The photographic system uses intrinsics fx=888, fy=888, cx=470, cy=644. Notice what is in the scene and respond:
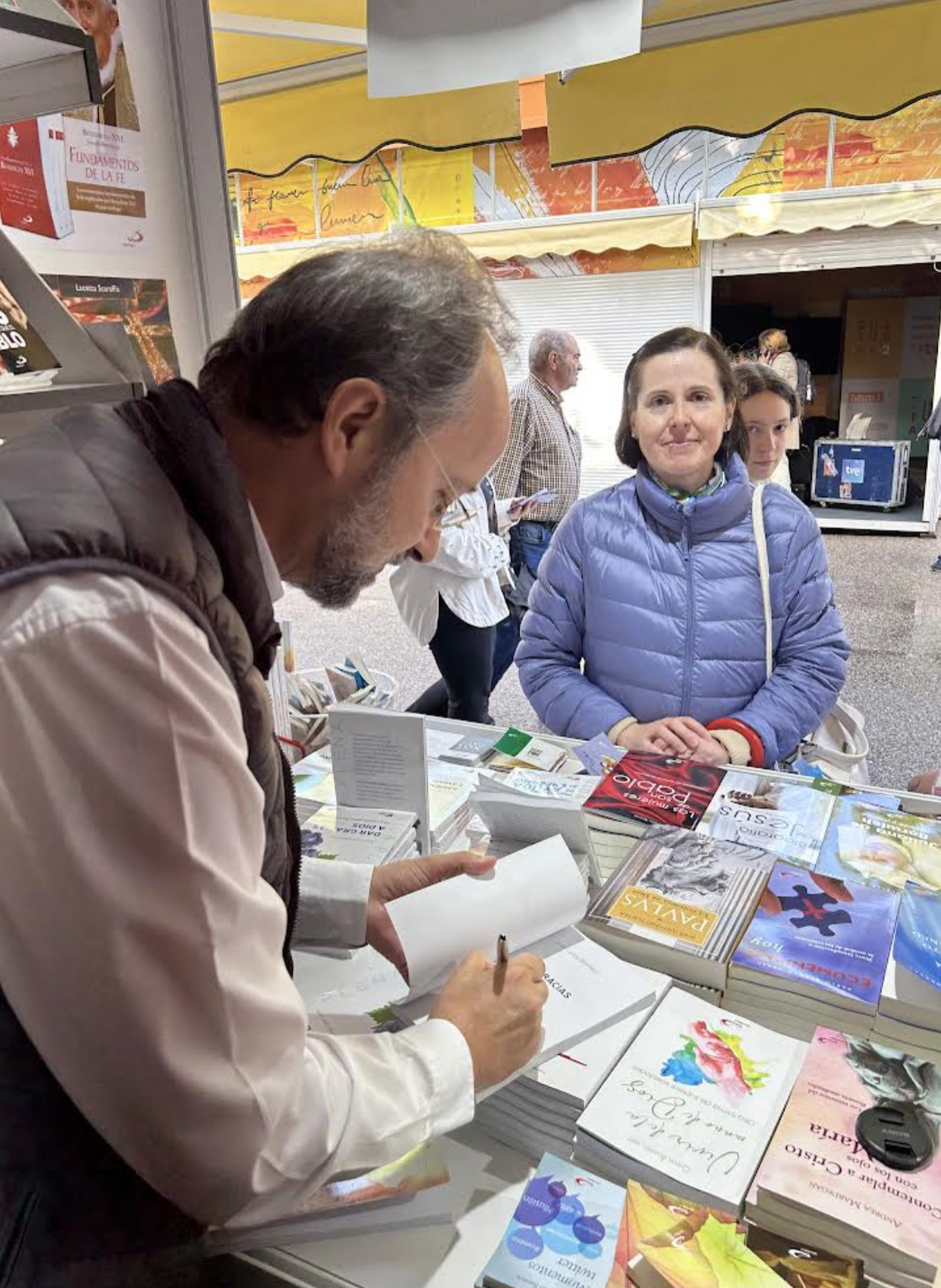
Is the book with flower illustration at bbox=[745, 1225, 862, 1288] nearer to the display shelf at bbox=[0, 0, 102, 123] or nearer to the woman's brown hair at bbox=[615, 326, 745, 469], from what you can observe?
the display shelf at bbox=[0, 0, 102, 123]

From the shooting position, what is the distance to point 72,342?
1.28 meters

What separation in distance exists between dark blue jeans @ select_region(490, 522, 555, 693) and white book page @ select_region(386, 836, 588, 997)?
3.22 metres

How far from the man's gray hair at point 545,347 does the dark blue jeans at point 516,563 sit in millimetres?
832

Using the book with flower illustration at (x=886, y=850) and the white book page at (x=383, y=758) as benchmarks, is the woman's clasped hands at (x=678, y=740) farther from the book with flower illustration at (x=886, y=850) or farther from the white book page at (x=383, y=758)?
the white book page at (x=383, y=758)

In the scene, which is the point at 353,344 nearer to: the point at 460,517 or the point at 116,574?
the point at 116,574

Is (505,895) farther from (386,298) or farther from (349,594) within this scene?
(386,298)

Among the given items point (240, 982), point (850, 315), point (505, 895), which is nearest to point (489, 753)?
point (505, 895)

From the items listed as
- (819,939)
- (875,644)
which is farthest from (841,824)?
(875,644)

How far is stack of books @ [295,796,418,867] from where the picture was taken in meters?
1.46

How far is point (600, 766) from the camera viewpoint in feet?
6.06

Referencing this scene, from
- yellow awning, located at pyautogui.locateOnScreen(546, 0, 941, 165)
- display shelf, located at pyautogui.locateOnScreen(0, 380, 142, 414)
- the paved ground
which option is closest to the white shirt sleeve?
display shelf, located at pyautogui.locateOnScreen(0, 380, 142, 414)

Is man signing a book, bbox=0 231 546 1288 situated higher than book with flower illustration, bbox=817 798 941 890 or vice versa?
man signing a book, bbox=0 231 546 1288

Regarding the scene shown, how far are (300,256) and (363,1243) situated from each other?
1077mm

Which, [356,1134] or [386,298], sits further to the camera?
[386,298]
